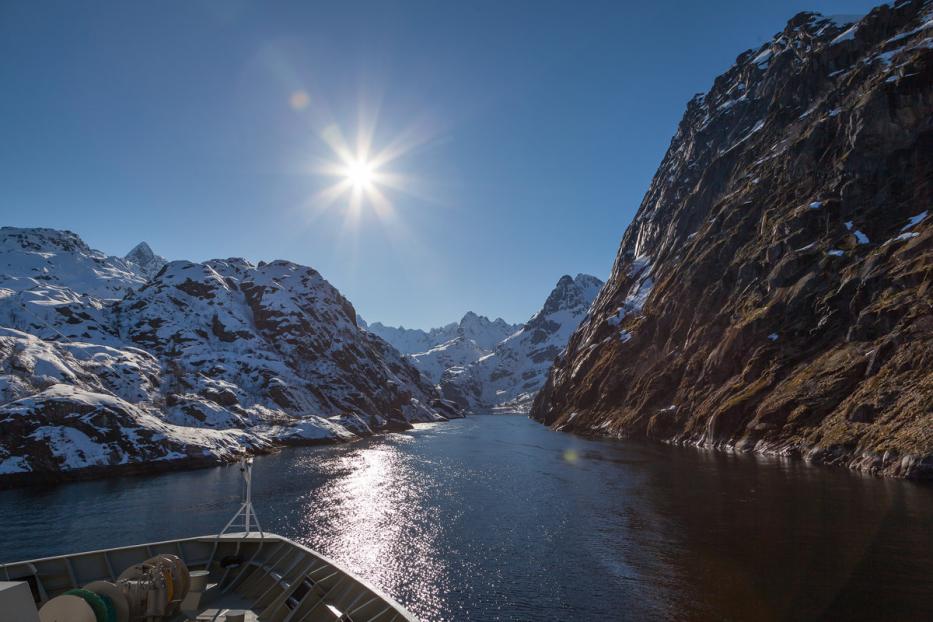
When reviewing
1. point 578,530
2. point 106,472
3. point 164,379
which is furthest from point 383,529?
point 164,379

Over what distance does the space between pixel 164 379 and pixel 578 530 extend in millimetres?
120628

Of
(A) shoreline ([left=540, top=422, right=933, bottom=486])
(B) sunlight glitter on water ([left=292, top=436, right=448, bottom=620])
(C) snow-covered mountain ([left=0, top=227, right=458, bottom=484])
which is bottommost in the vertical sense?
(B) sunlight glitter on water ([left=292, top=436, right=448, bottom=620])

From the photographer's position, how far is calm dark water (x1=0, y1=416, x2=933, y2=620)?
1219 inches

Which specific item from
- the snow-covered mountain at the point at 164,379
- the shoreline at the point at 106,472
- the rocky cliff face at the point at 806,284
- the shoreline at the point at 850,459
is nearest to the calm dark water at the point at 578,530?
the shoreline at the point at 850,459

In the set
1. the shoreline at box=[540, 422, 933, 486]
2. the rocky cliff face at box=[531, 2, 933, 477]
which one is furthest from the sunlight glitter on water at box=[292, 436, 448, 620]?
the rocky cliff face at box=[531, 2, 933, 477]

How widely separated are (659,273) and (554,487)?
117899 millimetres

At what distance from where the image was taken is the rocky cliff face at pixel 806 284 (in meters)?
71.9

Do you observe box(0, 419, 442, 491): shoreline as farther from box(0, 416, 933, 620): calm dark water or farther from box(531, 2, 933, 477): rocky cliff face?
box(531, 2, 933, 477): rocky cliff face

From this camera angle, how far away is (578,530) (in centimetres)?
4738

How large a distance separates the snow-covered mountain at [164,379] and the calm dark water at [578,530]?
1261 cm

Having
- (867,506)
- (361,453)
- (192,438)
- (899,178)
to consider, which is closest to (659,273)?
(899,178)

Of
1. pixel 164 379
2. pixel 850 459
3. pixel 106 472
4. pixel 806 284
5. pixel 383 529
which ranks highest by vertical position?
pixel 806 284

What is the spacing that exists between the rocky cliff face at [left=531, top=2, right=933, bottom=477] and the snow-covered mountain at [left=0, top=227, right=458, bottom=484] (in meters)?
85.8

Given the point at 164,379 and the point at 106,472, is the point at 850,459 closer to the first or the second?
the point at 106,472
